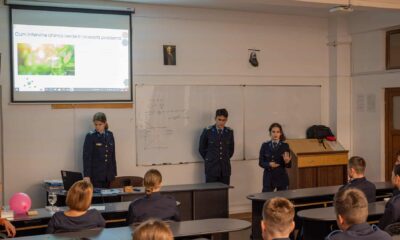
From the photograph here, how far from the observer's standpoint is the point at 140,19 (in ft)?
25.0

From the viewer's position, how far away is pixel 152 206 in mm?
4219

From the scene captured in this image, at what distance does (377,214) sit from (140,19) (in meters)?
4.65

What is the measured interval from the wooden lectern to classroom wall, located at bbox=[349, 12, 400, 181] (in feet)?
1.65

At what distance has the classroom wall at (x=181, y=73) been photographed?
22.6ft

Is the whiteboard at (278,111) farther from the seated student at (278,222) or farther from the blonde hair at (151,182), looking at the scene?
the seated student at (278,222)

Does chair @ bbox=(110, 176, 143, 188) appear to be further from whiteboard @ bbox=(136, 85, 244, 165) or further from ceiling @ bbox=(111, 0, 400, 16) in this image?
ceiling @ bbox=(111, 0, 400, 16)

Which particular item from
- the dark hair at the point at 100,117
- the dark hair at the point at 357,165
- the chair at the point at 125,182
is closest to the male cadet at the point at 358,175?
the dark hair at the point at 357,165

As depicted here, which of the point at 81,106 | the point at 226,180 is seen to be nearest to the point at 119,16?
the point at 81,106

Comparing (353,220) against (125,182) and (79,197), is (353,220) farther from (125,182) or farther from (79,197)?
(125,182)

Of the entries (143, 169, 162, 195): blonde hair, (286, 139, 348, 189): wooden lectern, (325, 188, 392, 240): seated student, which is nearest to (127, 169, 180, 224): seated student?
(143, 169, 162, 195): blonde hair

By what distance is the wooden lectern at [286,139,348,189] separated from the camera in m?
8.16

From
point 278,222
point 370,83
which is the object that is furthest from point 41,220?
point 370,83

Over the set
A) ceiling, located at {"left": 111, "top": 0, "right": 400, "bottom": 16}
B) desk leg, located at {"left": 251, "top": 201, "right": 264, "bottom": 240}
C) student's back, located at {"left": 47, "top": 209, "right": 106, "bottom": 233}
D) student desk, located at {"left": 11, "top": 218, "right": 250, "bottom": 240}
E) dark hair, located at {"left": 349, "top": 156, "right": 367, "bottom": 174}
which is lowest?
desk leg, located at {"left": 251, "top": 201, "right": 264, "bottom": 240}

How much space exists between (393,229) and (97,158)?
13.9 feet
